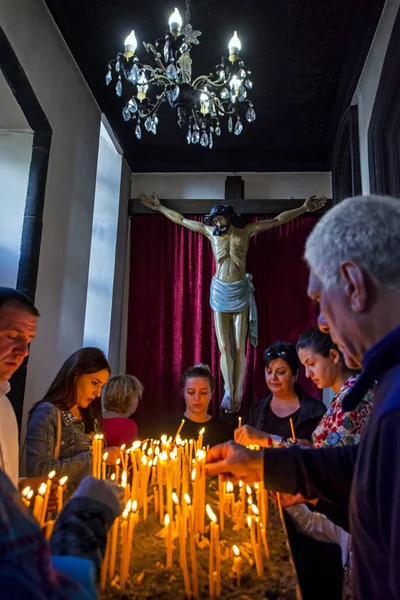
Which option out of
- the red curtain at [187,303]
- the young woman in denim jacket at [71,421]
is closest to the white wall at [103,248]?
the red curtain at [187,303]

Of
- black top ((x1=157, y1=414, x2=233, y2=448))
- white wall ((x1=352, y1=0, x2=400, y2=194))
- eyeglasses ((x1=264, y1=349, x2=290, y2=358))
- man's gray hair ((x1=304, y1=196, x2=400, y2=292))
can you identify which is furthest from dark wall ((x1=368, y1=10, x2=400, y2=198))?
man's gray hair ((x1=304, y1=196, x2=400, y2=292))

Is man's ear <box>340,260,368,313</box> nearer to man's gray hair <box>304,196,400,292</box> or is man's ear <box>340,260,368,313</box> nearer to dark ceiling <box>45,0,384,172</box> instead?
man's gray hair <box>304,196,400,292</box>

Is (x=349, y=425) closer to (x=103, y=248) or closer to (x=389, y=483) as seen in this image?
(x=389, y=483)

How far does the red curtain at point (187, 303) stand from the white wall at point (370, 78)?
163cm

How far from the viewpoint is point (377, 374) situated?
0.85 metres

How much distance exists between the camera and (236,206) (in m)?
5.97

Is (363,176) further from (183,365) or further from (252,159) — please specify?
(183,365)

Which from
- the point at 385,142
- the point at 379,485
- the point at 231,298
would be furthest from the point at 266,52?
the point at 379,485

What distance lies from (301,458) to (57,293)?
2987 mm

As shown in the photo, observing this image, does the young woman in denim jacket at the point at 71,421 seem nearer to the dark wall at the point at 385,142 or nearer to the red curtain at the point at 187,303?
the dark wall at the point at 385,142

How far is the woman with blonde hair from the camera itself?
3059mm

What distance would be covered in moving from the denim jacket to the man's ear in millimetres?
1646

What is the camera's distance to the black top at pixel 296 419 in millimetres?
2934

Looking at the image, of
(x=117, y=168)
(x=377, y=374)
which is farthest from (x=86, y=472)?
(x=117, y=168)
